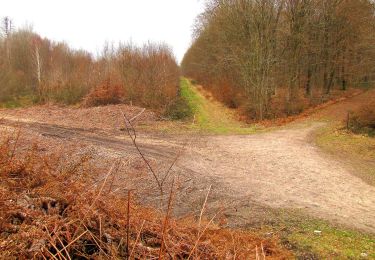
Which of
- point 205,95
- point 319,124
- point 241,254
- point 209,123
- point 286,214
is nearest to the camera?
point 241,254

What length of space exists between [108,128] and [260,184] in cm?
991

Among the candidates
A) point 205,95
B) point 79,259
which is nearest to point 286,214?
point 79,259

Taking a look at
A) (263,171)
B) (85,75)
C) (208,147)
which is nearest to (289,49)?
(208,147)

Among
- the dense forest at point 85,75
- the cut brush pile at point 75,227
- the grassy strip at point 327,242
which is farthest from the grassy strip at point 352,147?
the dense forest at point 85,75

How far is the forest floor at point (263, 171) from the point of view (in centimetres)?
752

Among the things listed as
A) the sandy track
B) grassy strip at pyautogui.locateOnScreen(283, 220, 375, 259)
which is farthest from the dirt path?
grassy strip at pyautogui.locateOnScreen(283, 220, 375, 259)

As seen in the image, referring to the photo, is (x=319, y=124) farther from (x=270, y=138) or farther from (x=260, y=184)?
(x=260, y=184)

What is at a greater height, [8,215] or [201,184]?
[8,215]

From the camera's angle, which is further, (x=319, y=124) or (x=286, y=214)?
(x=319, y=124)

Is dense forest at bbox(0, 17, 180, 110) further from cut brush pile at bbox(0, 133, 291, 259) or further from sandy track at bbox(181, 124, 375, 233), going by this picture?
cut brush pile at bbox(0, 133, 291, 259)

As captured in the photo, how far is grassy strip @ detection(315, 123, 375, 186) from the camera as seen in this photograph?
1195cm

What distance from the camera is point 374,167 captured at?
1238 centimetres

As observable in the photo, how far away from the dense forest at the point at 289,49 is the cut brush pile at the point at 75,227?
19821mm

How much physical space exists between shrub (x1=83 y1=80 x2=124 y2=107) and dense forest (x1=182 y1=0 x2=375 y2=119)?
26.0 feet
